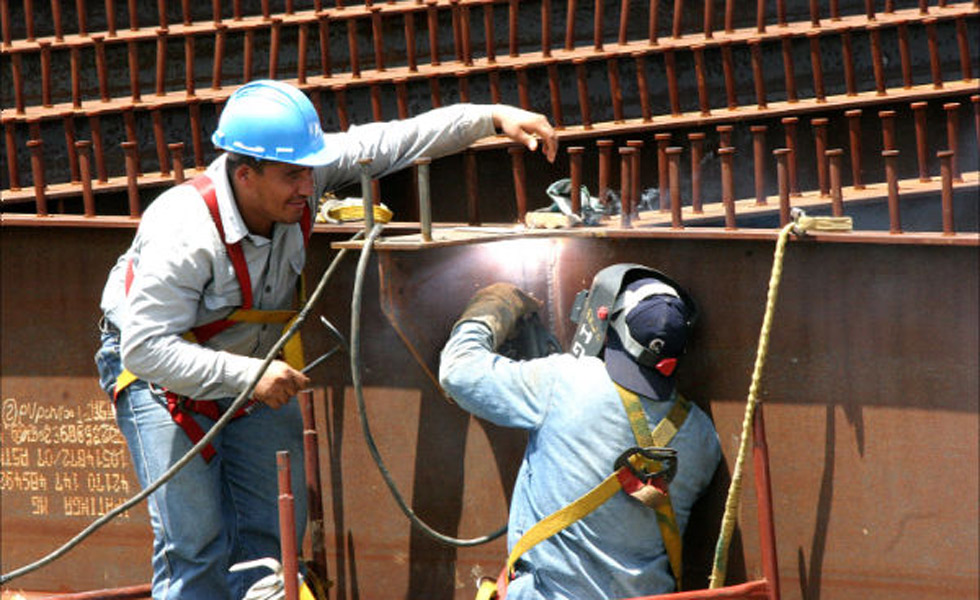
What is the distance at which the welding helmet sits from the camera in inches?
215

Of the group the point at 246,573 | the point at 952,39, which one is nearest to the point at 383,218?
the point at 246,573

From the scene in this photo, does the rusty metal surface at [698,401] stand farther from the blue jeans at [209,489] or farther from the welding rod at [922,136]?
the welding rod at [922,136]

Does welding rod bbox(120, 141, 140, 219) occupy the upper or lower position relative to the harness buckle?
upper

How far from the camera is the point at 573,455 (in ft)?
18.2

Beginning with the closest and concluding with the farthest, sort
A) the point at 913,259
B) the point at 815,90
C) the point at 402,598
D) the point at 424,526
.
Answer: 1. the point at 913,259
2. the point at 424,526
3. the point at 402,598
4. the point at 815,90

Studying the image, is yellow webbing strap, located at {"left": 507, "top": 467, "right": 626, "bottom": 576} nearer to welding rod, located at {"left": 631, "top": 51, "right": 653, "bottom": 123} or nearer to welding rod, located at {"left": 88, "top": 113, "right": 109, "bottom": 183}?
welding rod, located at {"left": 631, "top": 51, "right": 653, "bottom": 123}

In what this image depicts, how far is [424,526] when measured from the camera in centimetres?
593

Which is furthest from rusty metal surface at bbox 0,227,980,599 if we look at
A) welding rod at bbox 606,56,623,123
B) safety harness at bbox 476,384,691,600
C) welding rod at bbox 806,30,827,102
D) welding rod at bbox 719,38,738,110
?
welding rod at bbox 806,30,827,102

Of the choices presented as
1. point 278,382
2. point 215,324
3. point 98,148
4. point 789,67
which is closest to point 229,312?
point 215,324

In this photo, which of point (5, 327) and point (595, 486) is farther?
point (5, 327)

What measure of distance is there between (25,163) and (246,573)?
2814mm

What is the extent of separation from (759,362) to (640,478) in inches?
21.9

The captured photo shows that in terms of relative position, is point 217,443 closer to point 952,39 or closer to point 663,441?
point 663,441

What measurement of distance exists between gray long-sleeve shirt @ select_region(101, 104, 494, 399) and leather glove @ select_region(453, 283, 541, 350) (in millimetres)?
648
